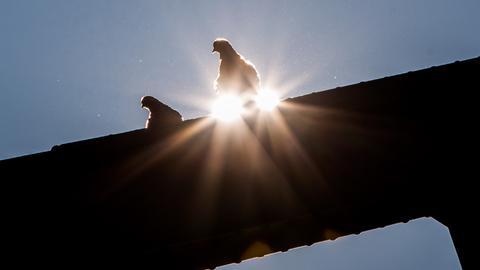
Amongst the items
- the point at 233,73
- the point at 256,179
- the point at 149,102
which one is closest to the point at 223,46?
the point at 233,73

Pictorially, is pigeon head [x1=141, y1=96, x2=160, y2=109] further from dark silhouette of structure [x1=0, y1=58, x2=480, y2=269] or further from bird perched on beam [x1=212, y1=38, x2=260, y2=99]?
dark silhouette of structure [x1=0, y1=58, x2=480, y2=269]

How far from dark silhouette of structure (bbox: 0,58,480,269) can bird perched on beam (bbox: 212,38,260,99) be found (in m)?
4.39

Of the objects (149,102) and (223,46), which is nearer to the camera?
(149,102)

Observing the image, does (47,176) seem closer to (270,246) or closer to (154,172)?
(154,172)

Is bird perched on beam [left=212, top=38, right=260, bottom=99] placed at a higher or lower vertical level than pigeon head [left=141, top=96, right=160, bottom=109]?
higher

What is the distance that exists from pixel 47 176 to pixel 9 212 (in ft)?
0.43

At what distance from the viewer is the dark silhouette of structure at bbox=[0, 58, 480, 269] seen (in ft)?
3.81

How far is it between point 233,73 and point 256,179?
4.90 meters

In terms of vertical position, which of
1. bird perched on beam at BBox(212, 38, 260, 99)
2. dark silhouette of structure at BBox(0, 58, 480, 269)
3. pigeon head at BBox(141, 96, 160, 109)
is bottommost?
dark silhouette of structure at BBox(0, 58, 480, 269)

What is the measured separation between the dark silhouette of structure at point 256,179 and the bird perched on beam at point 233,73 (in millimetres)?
4392

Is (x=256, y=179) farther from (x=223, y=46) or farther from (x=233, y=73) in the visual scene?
(x=223, y=46)

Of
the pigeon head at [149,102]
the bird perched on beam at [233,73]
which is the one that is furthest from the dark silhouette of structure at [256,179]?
the bird perched on beam at [233,73]

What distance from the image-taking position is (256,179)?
1.26 metres

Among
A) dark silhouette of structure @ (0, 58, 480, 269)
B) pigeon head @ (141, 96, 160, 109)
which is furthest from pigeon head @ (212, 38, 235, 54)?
dark silhouette of structure @ (0, 58, 480, 269)
